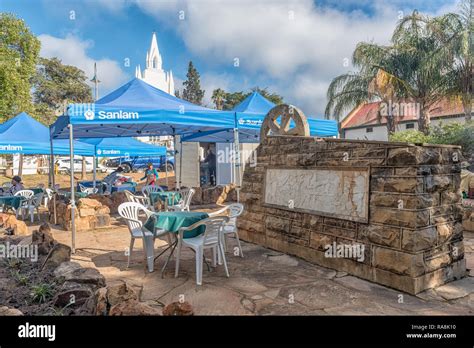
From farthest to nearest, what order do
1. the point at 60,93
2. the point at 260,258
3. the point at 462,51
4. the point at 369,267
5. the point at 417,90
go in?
the point at 60,93, the point at 417,90, the point at 462,51, the point at 260,258, the point at 369,267

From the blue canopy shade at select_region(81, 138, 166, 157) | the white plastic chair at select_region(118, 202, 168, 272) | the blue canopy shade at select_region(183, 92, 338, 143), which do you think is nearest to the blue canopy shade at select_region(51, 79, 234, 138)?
the blue canopy shade at select_region(183, 92, 338, 143)

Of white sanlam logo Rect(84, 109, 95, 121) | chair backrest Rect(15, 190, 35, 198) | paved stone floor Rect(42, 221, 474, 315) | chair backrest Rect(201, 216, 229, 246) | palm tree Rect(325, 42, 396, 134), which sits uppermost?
palm tree Rect(325, 42, 396, 134)

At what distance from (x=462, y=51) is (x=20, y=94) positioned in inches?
728

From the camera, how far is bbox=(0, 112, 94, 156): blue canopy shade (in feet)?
32.7

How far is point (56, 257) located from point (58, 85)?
37.6 metres

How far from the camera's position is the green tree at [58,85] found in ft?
116

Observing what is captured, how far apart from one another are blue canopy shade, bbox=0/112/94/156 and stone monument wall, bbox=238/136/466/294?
27.4 feet

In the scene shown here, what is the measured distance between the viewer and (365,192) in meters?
4.07

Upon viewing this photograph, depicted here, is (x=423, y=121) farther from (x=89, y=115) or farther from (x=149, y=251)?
(x=149, y=251)

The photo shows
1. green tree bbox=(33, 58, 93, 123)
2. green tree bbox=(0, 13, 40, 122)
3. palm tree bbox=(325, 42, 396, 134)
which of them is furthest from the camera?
green tree bbox=(33, 58, 93, 123)

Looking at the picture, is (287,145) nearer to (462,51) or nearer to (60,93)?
(462,51)

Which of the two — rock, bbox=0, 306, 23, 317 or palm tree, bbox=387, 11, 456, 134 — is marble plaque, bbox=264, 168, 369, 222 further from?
palm tree, bbox=387, 11, 456, 134

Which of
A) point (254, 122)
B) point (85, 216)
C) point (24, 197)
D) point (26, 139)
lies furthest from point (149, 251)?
point (26, 139)
